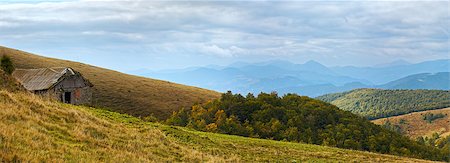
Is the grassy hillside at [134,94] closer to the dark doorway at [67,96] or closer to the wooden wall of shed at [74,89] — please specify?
the wooden wall of shed at [74,89]

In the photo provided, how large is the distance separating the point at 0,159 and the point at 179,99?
9963cm

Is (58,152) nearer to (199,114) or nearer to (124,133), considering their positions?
(124,133)

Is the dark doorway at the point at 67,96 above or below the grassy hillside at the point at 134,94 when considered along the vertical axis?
below

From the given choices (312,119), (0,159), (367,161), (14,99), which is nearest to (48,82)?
(14,99)

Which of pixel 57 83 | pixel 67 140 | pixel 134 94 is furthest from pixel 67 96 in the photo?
pixel 67 140

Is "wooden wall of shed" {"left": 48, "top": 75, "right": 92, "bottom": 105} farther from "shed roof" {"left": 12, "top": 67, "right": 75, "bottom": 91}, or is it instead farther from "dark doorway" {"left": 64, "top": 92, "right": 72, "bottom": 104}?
"shed roof" {"left": 12, "top": 67, "right": 75, "bottom": 91}

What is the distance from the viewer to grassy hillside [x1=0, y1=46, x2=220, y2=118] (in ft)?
316

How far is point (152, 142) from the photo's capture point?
2502 centimetres

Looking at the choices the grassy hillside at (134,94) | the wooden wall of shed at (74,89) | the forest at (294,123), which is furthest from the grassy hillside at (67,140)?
the grassy hillside at (134,94)

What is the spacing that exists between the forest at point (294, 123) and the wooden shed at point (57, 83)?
23.8m

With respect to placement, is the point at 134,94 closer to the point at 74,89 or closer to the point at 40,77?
the point at 74,89

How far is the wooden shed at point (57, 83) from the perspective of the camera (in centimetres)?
5819

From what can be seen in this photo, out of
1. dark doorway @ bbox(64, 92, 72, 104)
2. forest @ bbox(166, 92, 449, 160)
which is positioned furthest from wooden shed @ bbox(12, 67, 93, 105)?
forest @ bbox(166, 92, 449, 160)

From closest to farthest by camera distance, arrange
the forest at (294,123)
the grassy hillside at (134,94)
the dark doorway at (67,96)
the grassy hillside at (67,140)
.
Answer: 1. the grassy hillside at (67,140)
2. the dark doorway at (67,96)
3. the forest at (294,123)
4. the grassy hillside at (134,94)
